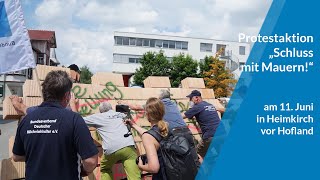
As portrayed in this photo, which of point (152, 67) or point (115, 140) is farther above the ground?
point (152, 67)

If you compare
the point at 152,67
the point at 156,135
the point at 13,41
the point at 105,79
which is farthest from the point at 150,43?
the point at 156,135

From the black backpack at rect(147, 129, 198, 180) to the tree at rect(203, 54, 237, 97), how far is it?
32.3 m

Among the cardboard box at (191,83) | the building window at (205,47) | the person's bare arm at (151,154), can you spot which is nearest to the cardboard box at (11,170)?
the person's bare arm at (151,154)

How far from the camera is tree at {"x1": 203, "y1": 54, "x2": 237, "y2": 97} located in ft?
120

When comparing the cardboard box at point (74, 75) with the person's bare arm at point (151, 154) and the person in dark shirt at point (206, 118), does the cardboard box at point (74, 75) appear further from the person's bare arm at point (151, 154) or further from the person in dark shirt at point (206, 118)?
the person's bare arm at point (151, 154)

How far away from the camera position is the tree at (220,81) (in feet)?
120

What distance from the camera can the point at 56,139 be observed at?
115 inches

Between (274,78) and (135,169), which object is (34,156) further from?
(274,78)

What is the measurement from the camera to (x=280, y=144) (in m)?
7.65

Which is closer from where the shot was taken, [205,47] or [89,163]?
[89,163]

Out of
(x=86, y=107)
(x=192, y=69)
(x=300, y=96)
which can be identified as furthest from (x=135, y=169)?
(x=192, y=69)

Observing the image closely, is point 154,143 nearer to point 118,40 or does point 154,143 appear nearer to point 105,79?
point 105,79

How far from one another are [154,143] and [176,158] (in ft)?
0.89

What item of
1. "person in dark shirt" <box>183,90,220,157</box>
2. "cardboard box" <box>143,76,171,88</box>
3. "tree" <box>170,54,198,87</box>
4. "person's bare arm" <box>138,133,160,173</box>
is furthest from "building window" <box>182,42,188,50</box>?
"person's bare arm" <box>138,133,160,173</box>
